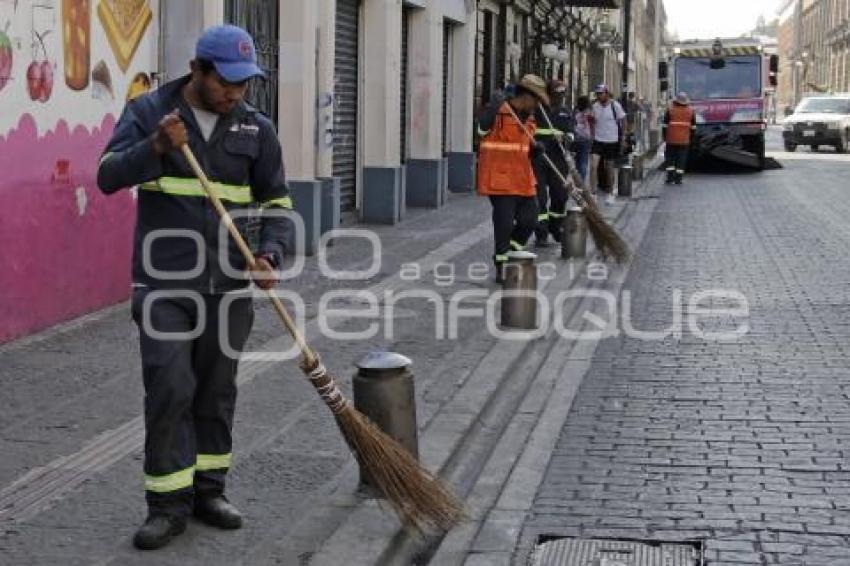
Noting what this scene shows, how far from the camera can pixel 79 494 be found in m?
5.25

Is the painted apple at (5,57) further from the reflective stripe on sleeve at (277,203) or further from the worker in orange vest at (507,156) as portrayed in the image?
the worker in orange vest at (507,156)

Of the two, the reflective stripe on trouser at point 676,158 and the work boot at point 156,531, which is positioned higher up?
the reflective stripe on trouser at point 676,158

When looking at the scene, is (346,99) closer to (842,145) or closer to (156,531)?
(156,531)

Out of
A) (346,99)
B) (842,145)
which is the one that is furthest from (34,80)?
(842,145)

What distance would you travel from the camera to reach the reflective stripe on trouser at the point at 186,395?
465 cm

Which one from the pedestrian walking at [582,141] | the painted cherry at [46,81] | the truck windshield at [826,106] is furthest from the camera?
the truck windshield at [826,106]

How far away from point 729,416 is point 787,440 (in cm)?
55

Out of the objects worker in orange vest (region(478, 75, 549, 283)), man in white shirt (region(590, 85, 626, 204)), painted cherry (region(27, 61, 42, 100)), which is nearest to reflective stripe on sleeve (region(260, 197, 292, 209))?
painted cherry (region(27, 61, 42, 100))

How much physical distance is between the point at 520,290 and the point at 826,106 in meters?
38.4

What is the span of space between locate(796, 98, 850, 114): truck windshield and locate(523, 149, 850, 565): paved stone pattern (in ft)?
109

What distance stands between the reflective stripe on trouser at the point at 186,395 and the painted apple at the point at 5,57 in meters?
3.74

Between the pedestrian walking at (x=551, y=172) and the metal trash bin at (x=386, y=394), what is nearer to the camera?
the metal trash bin at (x=386, y=394)

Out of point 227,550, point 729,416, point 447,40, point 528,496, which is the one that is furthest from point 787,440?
point 447,40

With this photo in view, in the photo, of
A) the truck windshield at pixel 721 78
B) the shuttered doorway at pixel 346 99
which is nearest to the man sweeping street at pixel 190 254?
the shuttered doorway at pixel 346 99
